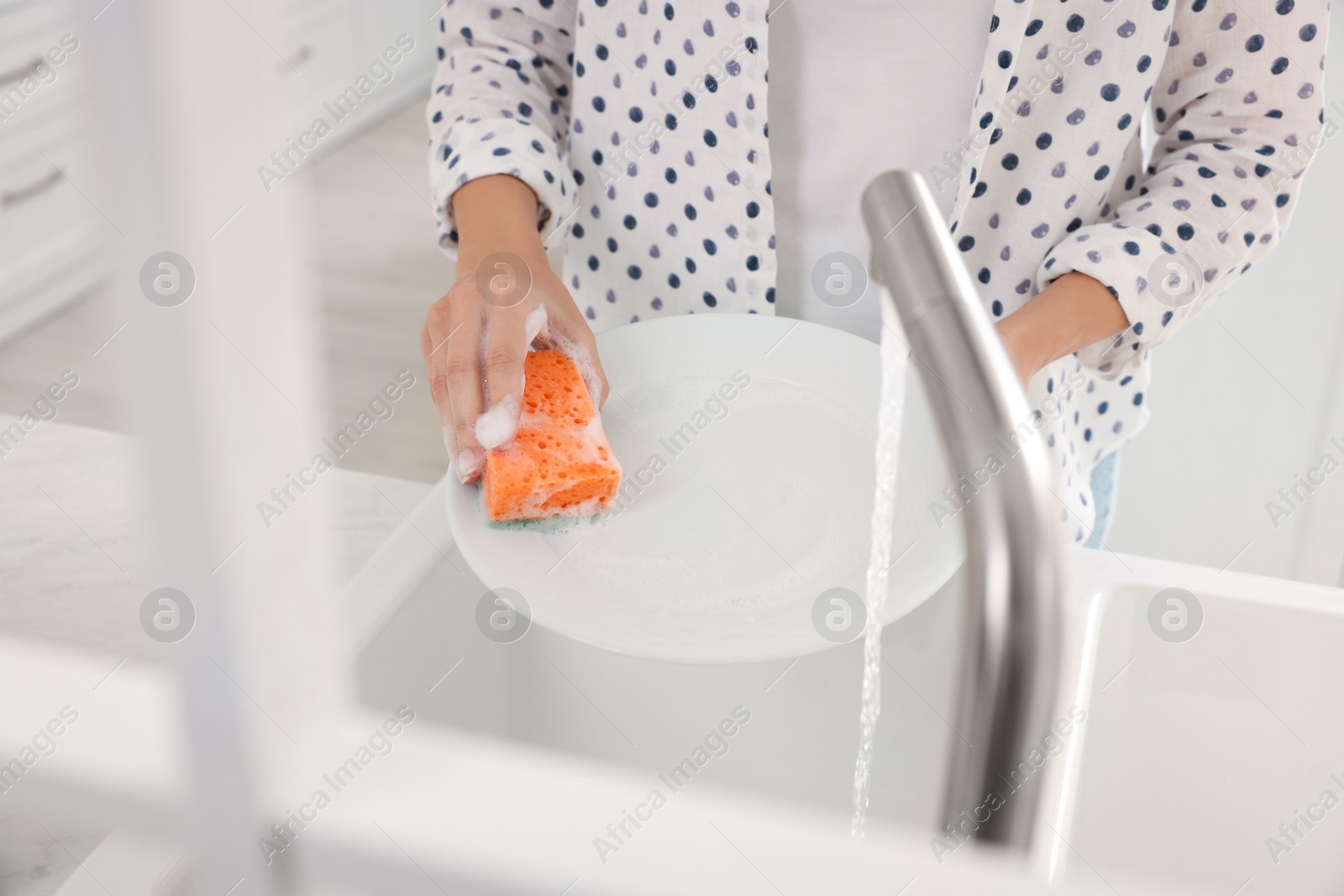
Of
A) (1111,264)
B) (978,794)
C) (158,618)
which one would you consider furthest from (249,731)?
(1111,264)

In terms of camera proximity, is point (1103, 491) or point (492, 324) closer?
point (492, 324)

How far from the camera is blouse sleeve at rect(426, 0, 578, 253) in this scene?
2.42ft

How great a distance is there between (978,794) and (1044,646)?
3 cm

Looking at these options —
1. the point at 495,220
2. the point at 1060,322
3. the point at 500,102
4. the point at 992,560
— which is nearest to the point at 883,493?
the point at 992,560

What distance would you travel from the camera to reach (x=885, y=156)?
72 centimetres

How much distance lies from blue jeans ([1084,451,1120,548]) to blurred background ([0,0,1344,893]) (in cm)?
47

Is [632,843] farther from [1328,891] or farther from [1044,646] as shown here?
[1328,891]

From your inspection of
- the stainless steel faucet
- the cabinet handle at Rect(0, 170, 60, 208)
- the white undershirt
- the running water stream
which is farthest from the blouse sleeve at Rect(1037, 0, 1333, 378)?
the cabinet handle at Rect(0, 170, 60, 208)

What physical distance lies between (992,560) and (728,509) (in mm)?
383

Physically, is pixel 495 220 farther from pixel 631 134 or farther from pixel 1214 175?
pixel 1214 175

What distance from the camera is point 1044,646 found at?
0.65 feet

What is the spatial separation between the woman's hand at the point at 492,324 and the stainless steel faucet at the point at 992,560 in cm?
37

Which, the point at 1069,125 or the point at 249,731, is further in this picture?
the point at 1069,125

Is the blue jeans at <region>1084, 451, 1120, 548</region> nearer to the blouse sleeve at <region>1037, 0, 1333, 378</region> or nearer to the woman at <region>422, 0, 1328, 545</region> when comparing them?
the woman at <region>422, 0, 1328, 545</region>
